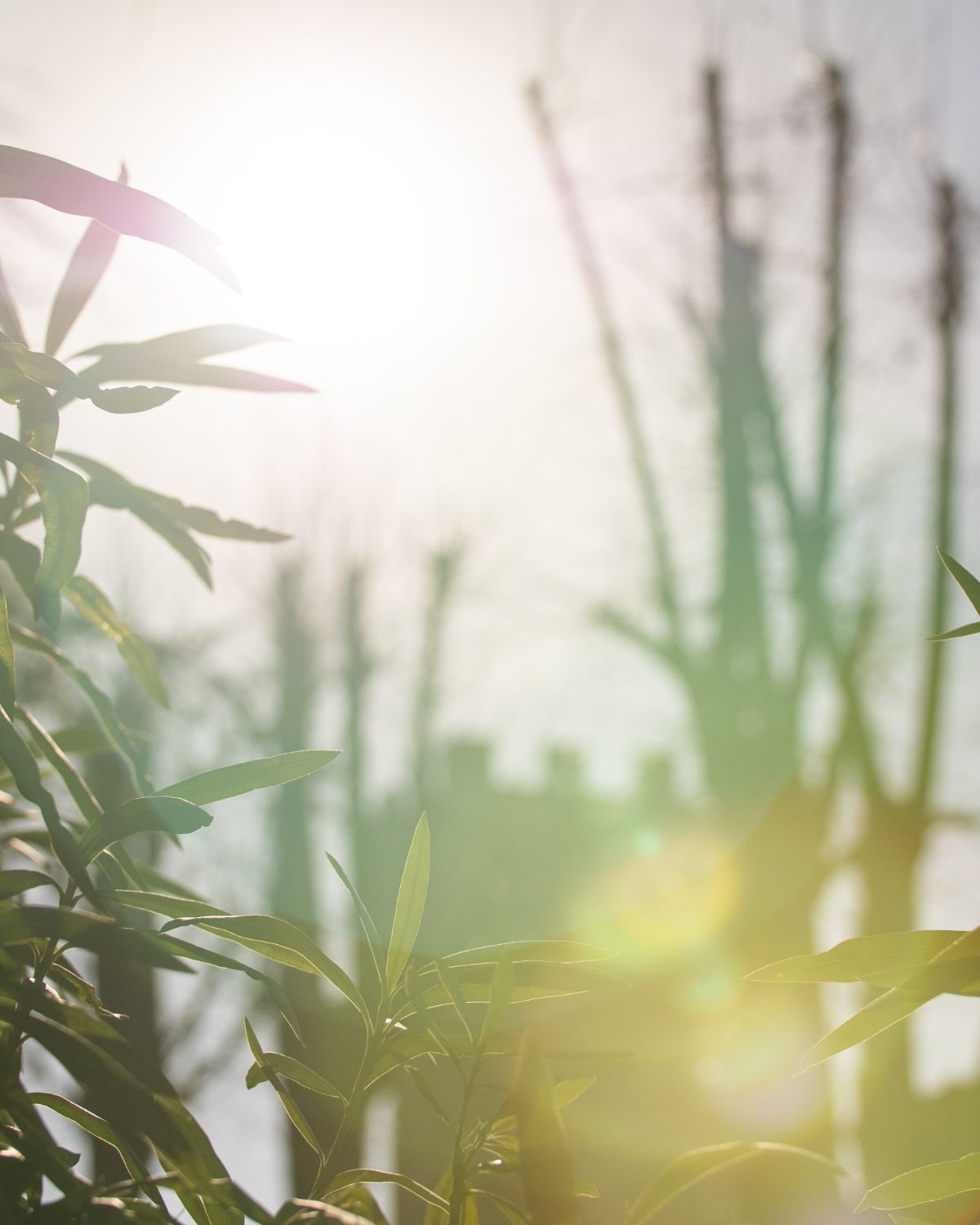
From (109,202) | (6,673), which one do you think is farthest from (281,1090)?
(109,202)

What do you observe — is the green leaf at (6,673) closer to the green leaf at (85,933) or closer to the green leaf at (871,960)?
the green leaf at (85,933)

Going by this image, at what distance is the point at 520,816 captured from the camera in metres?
10.4

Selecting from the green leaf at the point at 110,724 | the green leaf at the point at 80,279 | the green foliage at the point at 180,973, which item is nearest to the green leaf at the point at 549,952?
the green foliage at the point at 180,973

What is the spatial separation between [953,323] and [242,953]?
15.6ft

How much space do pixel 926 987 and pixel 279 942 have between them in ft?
1.06

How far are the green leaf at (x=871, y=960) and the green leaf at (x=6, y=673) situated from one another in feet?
1.38

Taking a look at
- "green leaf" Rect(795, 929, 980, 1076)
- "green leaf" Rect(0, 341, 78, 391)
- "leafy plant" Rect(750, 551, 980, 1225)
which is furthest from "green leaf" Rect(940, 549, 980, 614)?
"green leaf" Rect(0, 341, 78, 391)

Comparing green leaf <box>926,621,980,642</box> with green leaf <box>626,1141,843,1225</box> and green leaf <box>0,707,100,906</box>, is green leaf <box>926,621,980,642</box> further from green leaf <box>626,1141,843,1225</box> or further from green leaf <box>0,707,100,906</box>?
green leaf <box>0,707,100,906</box>

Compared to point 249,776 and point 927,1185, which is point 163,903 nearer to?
point 249,776

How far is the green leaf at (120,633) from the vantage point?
79 cm

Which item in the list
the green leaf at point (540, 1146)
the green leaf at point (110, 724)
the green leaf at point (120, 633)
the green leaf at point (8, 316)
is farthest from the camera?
the green leaf at point (120, 633)

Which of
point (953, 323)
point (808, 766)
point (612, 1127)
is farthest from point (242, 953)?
point (953, 323)

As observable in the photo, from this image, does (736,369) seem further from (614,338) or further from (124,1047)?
(124,1047)

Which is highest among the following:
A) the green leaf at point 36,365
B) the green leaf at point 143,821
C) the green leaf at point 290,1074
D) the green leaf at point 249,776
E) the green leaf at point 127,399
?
the green leaf at point 36,365
